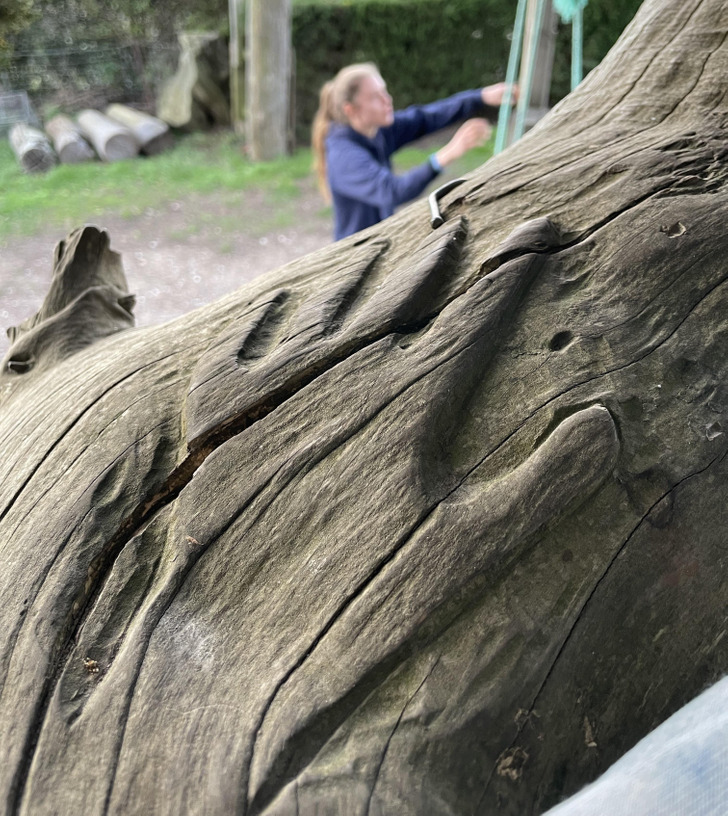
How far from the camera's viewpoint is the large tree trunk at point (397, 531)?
83cm

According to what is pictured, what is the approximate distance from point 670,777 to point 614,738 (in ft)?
0.29

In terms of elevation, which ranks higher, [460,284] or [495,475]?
[460,284]

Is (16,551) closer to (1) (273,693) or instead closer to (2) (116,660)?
(2) (116,660)

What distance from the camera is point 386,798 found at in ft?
2.59

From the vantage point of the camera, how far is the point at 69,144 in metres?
6.79

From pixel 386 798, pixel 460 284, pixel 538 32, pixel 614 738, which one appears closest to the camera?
pixel 386 798

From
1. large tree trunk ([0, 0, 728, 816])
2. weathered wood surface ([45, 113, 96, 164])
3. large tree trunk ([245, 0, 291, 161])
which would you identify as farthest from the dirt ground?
large tree trunk ([0, 0, 728, 816])

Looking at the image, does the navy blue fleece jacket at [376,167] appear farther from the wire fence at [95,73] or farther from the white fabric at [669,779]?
the wire fence at [95,73]

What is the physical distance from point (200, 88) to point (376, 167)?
630 cm

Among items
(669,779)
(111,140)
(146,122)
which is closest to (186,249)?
(111,140)

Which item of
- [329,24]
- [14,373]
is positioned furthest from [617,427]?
[329,24]

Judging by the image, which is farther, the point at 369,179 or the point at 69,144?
the point at 69,144

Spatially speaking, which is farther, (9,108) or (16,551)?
(9,108)

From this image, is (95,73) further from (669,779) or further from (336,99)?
(669,779)
